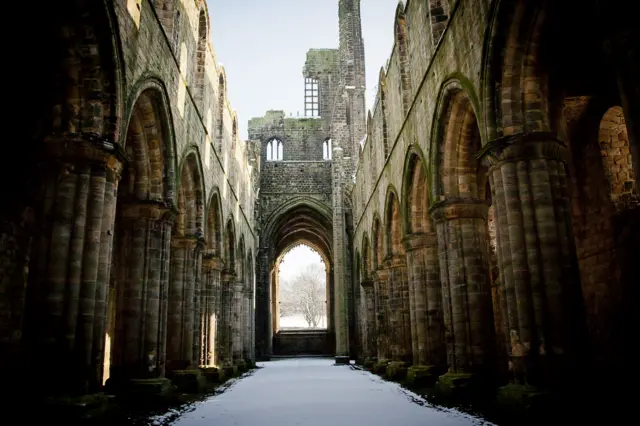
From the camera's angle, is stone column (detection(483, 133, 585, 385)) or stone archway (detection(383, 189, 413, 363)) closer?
stone column (detection(483, 133, 585, 385))

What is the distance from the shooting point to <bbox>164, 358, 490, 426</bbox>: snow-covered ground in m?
7.21

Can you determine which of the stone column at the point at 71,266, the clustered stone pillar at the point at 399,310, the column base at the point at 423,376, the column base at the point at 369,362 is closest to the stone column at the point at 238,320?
the column base at the point at 369,362

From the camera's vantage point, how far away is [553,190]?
689 centimetres

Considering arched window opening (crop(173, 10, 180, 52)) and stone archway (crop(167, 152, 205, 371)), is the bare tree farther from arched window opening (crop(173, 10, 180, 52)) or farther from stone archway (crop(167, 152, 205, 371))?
arched window opening (crop(173, 10, 180, 52))

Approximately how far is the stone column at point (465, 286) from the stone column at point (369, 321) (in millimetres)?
11146

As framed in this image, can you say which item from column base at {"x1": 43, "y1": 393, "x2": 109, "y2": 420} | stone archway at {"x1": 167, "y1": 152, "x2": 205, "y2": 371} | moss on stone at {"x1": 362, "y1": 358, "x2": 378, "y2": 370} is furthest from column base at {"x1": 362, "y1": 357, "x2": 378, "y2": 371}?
column base at {"x1": 43, "y1": 393, "x2": 109, "y2": 420}

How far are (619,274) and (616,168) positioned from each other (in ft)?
6.99

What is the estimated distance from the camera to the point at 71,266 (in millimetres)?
6430

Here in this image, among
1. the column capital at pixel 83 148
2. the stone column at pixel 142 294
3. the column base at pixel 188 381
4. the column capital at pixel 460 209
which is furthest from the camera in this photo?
the column base at pixel 188 381

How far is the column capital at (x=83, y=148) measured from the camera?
6.59 meters

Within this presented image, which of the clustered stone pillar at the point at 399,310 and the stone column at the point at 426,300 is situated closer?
the stone column at the point at 426,300

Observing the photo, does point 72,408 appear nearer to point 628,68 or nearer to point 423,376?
point 628,68

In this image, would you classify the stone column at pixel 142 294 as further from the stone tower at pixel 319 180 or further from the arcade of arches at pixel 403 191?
the stone tower at pixel 319 180

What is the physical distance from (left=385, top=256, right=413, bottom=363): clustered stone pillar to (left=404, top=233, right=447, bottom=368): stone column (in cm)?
231
